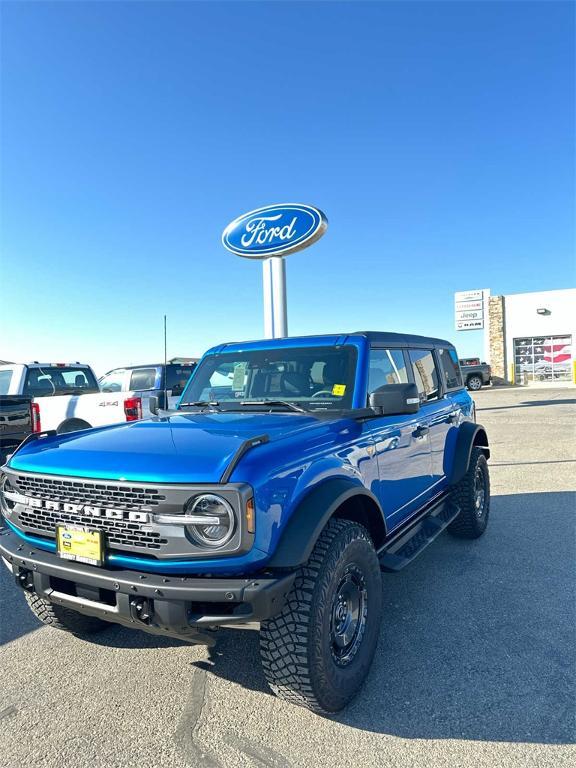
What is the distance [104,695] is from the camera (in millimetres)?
2658

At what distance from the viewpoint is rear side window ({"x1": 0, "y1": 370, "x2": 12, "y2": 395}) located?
8523 mm

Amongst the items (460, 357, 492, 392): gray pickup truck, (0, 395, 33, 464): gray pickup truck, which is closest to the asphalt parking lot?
(0, 395, 33, 464): gray pickup truck

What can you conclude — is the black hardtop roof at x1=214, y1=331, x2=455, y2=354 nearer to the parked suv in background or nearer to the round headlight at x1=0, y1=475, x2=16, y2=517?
the round headlight at x1=0, y1=475, x2=16, y2=517

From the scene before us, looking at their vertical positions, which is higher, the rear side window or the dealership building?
the dealership building

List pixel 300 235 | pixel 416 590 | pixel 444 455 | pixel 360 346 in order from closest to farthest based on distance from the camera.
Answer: pixel 360 346
pixel 416 590
pixel 444 455
pixel 300 235

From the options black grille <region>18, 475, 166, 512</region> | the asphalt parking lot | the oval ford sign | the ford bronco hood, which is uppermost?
the oval ford sign

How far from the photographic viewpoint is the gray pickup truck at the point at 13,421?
6484 mm

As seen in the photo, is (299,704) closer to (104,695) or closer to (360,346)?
(104,695)

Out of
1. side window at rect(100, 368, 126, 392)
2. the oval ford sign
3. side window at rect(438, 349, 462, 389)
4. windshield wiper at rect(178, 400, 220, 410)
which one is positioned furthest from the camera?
the oval ford sign

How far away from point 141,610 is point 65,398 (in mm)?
5443

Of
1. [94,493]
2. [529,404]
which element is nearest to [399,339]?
[94,493]

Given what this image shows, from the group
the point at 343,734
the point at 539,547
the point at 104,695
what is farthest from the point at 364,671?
the point at 539,547

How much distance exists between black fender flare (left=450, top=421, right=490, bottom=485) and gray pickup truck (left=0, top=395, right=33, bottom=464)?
536 centimetres

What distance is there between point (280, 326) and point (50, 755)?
979 cm
